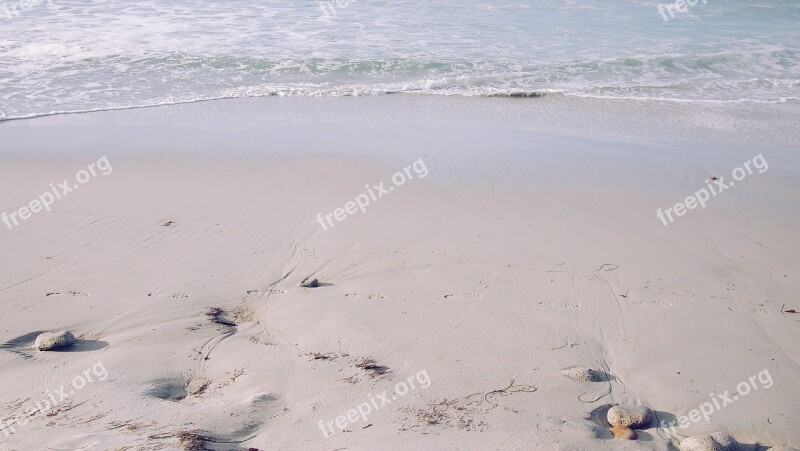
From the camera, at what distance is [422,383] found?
157 inches

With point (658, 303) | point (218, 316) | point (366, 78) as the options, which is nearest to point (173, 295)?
point (218, 316)

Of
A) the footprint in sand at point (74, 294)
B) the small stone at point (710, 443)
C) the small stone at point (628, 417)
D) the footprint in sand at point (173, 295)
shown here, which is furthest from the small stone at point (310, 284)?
the small stone at point (710, 443)

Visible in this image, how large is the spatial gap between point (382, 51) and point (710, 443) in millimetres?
11803

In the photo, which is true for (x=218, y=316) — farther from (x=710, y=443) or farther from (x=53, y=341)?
(x=710, y=443)

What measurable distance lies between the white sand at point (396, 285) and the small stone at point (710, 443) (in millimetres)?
175

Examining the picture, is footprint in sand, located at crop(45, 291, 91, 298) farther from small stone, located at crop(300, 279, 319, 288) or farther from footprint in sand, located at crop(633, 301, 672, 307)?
footprint in sand, located at crop(633, 301, 672, 307)

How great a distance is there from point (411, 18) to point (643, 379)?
1460cm

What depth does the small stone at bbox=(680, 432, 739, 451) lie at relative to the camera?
3352 millimetres

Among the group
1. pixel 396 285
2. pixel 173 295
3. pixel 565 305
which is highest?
pixel 173 295

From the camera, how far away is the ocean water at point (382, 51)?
11430 millimetres

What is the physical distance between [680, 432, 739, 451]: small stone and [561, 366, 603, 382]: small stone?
2.26ft

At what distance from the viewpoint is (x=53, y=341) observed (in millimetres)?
4188

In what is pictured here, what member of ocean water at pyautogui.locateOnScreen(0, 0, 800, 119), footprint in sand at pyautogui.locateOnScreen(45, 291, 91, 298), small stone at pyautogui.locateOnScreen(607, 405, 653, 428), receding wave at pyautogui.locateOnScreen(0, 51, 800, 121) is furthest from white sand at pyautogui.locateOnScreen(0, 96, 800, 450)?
ocean water at pyautogui.locateOnScreen(0, 0, 800, 119)

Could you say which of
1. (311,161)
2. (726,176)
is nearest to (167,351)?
(311,161)
